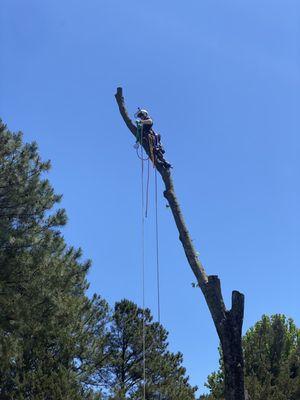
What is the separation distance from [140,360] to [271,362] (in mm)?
5669

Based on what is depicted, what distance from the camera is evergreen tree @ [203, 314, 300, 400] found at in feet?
70.3

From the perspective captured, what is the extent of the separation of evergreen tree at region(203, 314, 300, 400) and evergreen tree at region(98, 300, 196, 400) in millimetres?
1541

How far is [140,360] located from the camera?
87.5 feet

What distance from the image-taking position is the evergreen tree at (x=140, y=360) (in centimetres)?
2380

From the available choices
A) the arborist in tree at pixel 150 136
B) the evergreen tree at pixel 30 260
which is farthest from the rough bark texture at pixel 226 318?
the evergreen tree at pixel 30 260

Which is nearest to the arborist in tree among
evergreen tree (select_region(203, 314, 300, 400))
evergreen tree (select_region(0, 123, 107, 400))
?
evergreen tree (select_region(0, 123, 107, 400))

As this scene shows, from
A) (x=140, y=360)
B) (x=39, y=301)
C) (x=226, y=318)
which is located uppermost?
(x=140, y=360)

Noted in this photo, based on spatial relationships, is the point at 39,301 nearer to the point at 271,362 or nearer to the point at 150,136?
the point at 150,136

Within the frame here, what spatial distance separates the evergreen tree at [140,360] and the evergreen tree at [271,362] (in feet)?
5.06

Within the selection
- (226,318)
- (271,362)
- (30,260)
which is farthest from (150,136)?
(271,362)

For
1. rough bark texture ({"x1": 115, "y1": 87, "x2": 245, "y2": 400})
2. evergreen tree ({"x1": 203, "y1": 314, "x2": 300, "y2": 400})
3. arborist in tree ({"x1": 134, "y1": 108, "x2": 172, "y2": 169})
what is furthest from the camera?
evergreen tree ({"x1": 203, "y1": 314, "x2": 300, "y2": 400})

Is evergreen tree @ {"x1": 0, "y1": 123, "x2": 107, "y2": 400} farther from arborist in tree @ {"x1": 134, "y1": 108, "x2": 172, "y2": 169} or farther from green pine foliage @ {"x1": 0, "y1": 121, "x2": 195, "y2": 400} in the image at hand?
arborist in tree @ {"x1": 134, "y1": 108, "x2": 172, "y2": 169}

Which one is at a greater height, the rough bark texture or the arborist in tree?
the arborist in tree

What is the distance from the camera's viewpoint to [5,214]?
13719 mm
